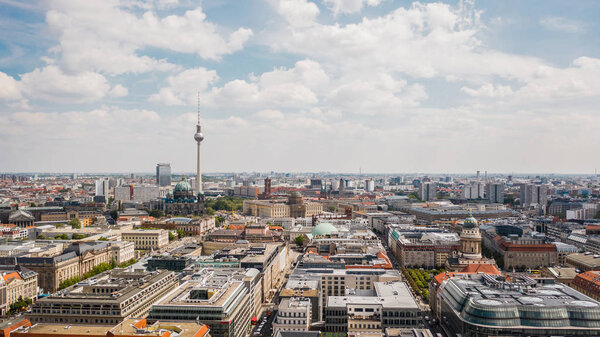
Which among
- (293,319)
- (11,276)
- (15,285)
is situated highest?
(11,276)

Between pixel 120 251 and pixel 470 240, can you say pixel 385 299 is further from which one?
pixel 120 251

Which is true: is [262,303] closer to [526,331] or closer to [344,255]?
[344,255]

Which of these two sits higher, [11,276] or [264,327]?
[11,276]

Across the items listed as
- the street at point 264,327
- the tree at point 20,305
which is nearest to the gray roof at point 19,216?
the tree at point 20,305

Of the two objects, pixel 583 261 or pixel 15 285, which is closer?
pixel 15 285

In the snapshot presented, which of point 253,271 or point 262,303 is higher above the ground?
point 253,271

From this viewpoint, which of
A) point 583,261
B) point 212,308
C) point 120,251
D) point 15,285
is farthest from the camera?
point 120,251

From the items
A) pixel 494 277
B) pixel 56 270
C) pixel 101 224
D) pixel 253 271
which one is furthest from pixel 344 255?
pixel 101 224

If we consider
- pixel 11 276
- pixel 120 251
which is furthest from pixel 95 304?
pixel 120 251

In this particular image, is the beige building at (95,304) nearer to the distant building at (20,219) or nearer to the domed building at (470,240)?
the domed building at (470,240)
